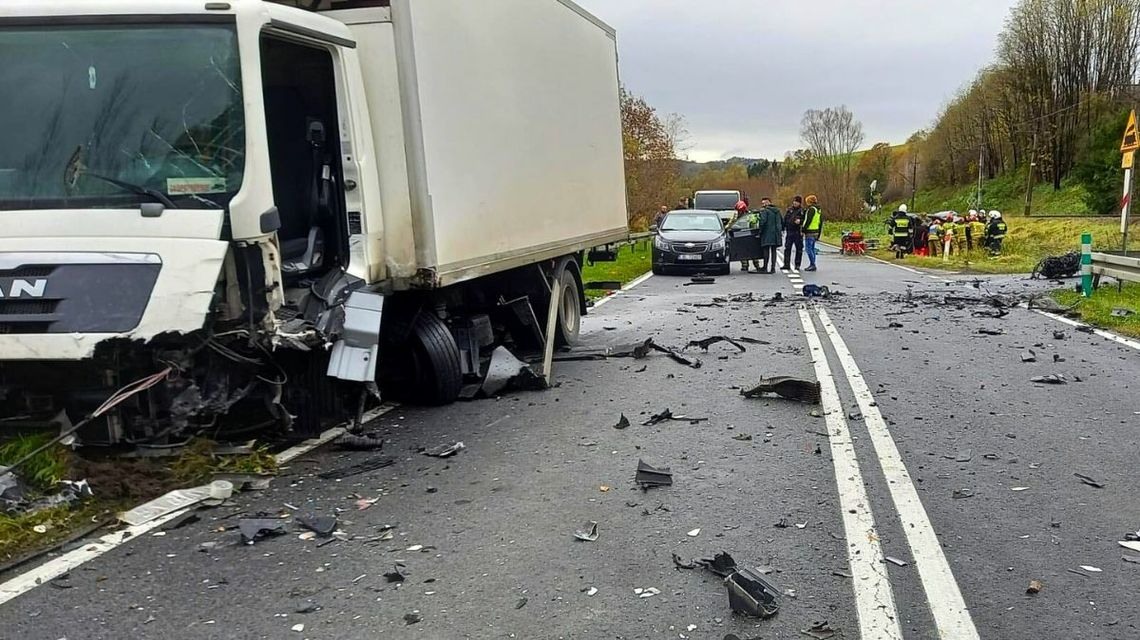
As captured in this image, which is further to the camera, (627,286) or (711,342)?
(627,286)

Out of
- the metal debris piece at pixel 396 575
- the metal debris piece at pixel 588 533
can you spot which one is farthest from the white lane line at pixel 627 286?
the metal debris piece at pixel 396 575

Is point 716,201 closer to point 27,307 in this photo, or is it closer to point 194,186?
point 194,186

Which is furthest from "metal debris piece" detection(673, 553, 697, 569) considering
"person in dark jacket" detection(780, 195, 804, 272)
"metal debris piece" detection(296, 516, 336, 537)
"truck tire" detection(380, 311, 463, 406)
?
"person in dark jacket" detection(780, 195, 804, 272)

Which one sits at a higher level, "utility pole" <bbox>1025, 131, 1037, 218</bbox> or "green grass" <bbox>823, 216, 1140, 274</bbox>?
"utility pole" <bbox>1025, 131, 1037, 218</bbox>

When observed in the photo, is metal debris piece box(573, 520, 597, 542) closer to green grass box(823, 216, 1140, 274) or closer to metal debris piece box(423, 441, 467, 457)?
metal debris piece box(423, 441, 467, 457)

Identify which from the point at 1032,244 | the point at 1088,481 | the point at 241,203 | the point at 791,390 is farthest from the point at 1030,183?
the point at 241,203

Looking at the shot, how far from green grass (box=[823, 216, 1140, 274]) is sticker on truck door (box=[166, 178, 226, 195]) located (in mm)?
21215

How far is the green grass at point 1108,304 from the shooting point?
35.4ft

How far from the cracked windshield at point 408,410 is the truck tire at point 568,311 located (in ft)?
2.57

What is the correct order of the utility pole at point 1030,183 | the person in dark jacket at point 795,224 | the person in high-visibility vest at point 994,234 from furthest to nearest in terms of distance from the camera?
1. the utility pole at point 1030,183
2. the person in high-visibility vest at point 994,234
3. the person in dark jacket at point 795,224

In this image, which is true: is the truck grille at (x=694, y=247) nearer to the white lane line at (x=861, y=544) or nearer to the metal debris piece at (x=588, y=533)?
the white lane line at (x=861, y=544)

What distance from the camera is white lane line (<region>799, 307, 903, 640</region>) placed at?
10.6 feet

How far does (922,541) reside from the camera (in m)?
4.01

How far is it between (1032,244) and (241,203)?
1341 inches
